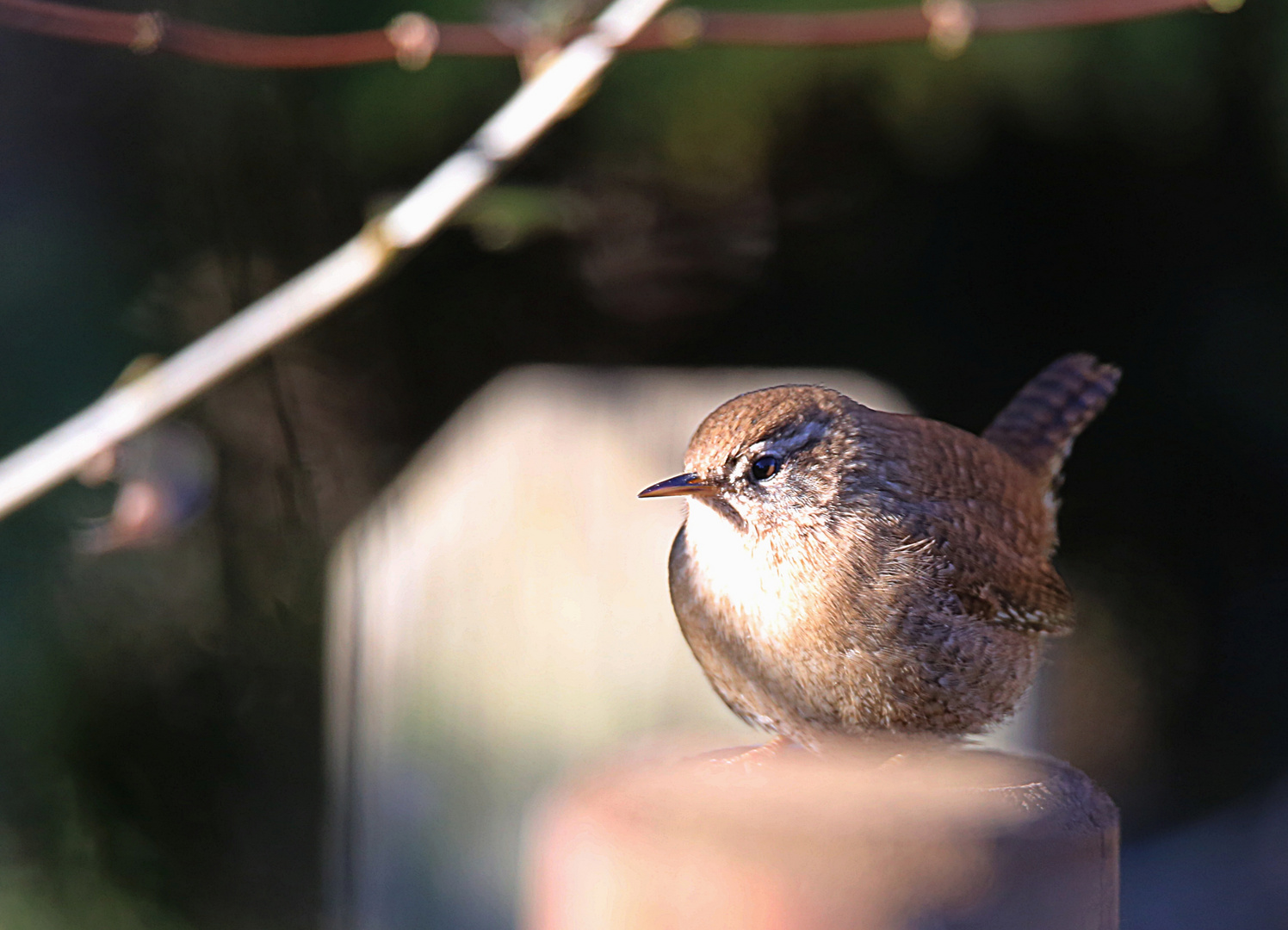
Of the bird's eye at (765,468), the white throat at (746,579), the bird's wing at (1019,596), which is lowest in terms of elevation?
the bird's wing at (1019,596)

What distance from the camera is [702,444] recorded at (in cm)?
126

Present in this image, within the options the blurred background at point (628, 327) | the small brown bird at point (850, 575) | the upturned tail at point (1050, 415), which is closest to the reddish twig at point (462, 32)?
the small brown bird at point (850, 575)

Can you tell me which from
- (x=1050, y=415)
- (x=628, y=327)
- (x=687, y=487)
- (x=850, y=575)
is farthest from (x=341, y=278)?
(x=628, y=327)

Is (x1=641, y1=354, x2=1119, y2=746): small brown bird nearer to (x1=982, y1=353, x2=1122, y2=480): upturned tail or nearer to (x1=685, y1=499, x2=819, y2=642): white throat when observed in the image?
(x1=685, y1=499, x2=819, y2=642): white throat

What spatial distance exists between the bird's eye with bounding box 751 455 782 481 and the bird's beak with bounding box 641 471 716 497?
49mm

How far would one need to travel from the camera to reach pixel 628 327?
310cm

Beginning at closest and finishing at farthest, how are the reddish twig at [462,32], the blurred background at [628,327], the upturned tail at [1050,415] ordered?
the reddish twig at [462,32] < the upturned tail at [1050,415] < the blurred background at [628,327]

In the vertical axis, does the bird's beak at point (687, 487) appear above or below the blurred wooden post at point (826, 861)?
above

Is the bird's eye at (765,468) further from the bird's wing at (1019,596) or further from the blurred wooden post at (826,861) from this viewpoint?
the blurred wooden post at (826,861)

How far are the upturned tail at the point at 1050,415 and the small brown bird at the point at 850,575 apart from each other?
28 centimetres

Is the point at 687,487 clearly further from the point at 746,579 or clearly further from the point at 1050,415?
the point at 1050,415

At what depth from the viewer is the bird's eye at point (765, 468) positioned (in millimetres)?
1276

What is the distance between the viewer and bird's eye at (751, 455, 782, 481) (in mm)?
1276

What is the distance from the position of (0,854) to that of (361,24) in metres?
1.78
